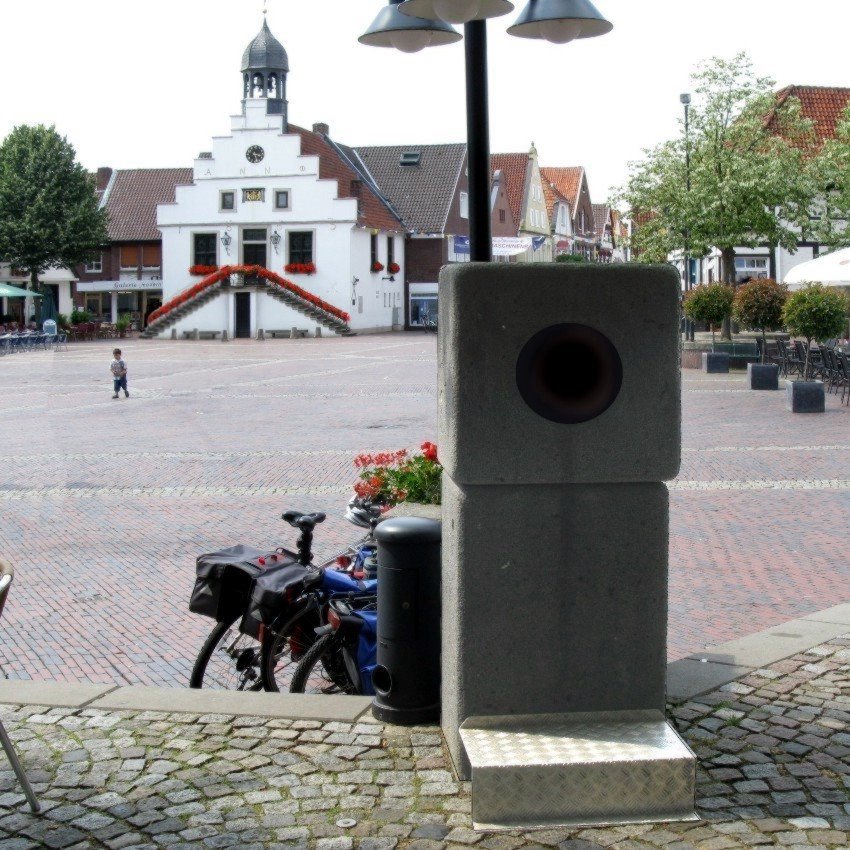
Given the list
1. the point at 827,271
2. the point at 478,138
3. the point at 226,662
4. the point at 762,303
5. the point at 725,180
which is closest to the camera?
the point at 478,138

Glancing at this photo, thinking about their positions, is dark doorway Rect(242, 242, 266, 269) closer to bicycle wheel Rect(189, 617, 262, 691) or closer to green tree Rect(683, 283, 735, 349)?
green tree Rect(683, 283, 735, 349)

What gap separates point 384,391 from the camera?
80.4 ft

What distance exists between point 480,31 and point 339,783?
135 inches

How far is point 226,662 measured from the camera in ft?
20.2

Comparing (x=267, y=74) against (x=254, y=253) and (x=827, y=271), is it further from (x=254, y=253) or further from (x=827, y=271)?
(x=827, y=271)

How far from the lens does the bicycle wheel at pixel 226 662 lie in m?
5.55

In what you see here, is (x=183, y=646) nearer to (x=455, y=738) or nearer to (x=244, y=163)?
(x=455, y=738)

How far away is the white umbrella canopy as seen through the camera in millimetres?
20828

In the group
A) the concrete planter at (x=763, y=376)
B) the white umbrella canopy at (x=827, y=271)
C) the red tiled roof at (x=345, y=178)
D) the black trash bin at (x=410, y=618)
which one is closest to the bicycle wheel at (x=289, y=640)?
the black trash bin at (x=410, y=618)

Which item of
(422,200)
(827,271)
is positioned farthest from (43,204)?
(827,271)

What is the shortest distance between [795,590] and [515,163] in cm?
7833

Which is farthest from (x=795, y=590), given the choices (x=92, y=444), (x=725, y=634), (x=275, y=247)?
(x=275, y=247)

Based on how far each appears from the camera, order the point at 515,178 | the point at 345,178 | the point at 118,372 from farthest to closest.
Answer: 1. the point at 515,178
2. the point at 345,178
3. the point at 118,372

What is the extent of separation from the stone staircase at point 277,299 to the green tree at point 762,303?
1318 inches
